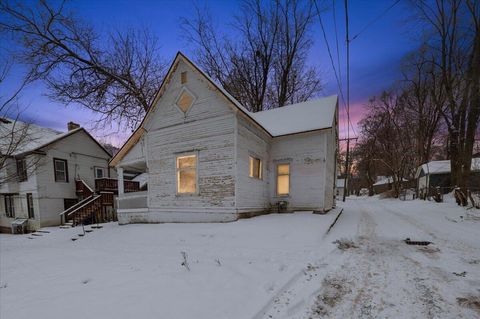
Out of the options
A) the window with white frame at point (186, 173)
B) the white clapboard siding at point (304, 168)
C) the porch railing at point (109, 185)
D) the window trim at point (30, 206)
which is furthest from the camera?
the porch railing at point (109, 185)

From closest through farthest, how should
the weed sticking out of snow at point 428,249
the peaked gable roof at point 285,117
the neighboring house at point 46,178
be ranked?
the weed sticking out of snow at point 428,249, the peaked gable roof at point 285,117, the neighboring house at point 46,178

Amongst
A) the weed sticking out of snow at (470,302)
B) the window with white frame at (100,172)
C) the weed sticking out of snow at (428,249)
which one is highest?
the weed sticking out of snow at (470,302)

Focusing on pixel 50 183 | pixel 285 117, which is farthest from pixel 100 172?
pixel 285 117

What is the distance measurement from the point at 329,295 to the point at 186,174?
8.19 metres

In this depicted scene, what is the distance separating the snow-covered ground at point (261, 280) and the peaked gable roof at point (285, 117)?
5.82 meters

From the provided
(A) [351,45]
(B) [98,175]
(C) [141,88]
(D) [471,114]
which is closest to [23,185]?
(B) [98,175]

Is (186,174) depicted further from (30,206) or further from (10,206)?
(10,206)

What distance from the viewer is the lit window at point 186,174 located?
9738 mm

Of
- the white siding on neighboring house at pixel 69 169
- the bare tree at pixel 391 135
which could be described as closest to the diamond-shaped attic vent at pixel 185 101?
the white siding on neighboring house at pixel 69 169

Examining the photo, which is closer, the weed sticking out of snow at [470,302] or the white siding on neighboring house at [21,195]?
the weed sticking out of snow at [470,302]

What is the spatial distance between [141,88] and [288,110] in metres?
12.8

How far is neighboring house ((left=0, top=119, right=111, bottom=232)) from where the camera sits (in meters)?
16.3

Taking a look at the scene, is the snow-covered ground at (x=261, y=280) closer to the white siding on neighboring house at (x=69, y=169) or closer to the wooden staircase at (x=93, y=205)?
the wooden staircase at (x=93, y=205)

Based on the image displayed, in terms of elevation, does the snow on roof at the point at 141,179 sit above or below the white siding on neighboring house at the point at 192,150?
below
